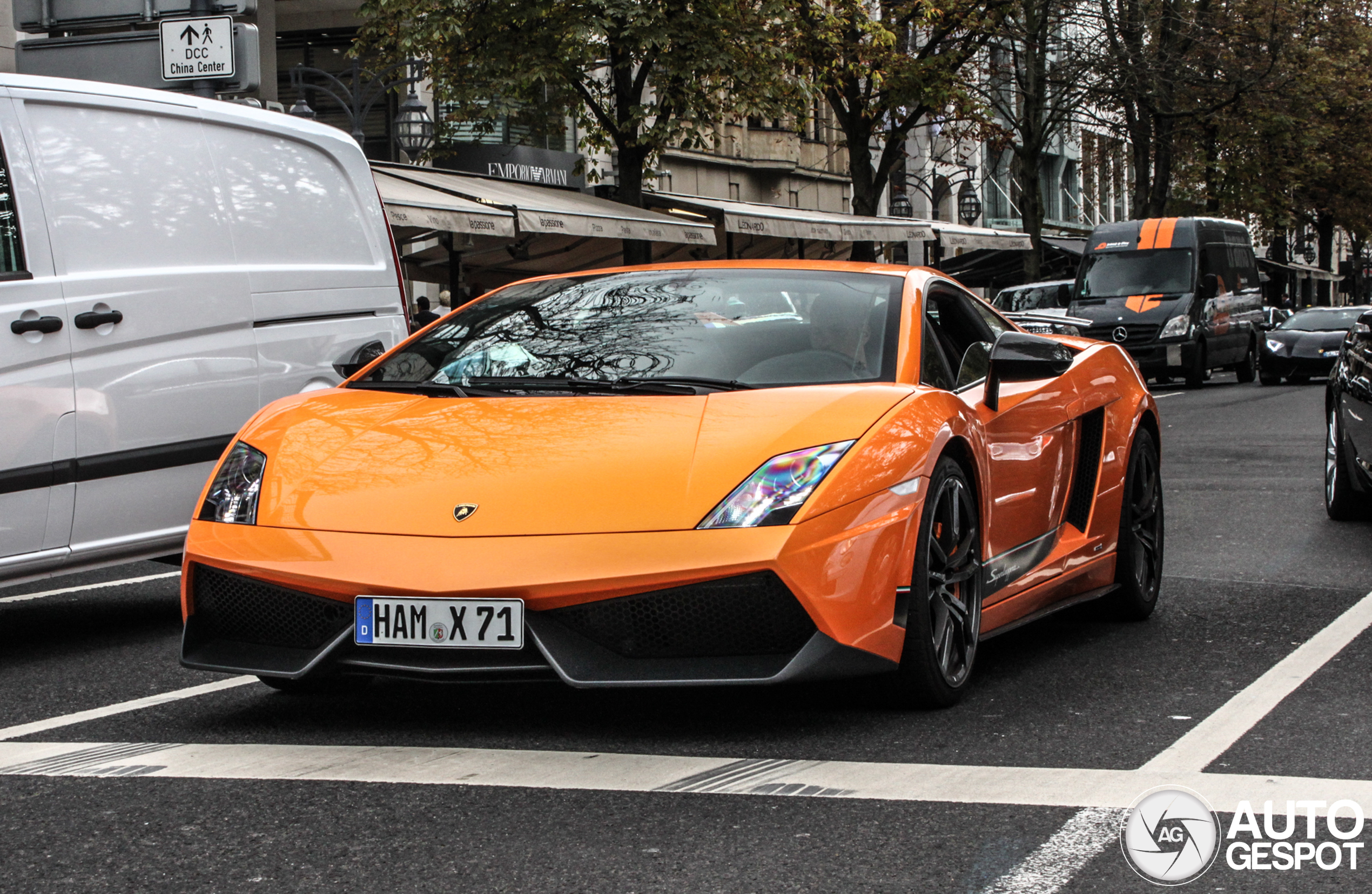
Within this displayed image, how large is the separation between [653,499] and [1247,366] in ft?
92.5

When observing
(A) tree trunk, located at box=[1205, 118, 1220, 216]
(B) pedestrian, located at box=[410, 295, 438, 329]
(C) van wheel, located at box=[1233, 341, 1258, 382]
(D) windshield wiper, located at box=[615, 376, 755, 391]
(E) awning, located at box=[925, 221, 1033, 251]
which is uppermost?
(A) tree trunk, located at box=[1205, 118, 1220, 216]

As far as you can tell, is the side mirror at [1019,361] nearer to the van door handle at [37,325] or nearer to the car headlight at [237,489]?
the car headlight at [237,489]

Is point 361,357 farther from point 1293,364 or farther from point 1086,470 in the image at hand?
point 1293,364

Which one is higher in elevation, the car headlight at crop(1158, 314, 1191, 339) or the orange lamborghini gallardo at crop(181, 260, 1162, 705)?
the orange lamborghini gallardo at crop(181, 260, 1162, 705)

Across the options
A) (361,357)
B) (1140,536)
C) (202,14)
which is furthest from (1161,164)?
(361,357)

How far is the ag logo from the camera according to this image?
11.1 ft

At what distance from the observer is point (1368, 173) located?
5772 centimetres

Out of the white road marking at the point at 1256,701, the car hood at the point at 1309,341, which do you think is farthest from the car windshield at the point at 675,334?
the car hood at the point at 1309,341

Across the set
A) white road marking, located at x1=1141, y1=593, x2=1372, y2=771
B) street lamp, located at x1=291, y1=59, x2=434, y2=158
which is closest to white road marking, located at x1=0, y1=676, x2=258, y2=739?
white road marking, located at x1=1141, y1=593, x2=1372, y2=771

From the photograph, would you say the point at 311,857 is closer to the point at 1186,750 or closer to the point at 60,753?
the point at 60,753

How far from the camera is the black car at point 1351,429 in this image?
8930 millimetres

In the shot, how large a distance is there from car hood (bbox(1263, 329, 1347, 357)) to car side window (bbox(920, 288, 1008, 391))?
2415cm

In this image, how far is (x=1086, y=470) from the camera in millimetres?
6227

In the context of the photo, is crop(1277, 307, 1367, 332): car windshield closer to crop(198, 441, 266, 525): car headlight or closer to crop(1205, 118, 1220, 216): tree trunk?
crop(1205, 118, 1220, 216): tree trunk
